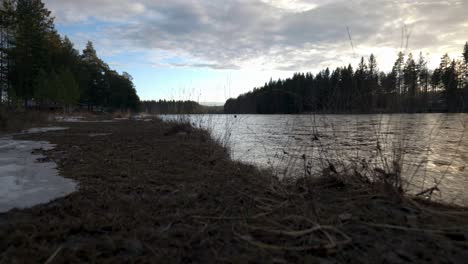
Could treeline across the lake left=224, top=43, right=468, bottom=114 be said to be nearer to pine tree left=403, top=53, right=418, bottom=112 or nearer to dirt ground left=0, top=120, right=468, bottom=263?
pine tree left=403, top=53, right=418, bottom=112

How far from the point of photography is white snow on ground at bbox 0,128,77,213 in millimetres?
2275

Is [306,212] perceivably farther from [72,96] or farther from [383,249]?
[72,96]

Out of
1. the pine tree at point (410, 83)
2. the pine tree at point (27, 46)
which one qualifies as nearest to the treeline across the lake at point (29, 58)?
the pine tree at point (27, 46)

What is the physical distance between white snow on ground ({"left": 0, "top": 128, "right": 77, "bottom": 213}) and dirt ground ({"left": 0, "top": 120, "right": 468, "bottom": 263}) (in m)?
0.16

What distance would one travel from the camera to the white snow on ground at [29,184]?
2275 mm

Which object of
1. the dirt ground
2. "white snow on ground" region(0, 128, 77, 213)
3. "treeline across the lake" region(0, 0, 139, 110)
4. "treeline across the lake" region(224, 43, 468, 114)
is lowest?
the dirt ground

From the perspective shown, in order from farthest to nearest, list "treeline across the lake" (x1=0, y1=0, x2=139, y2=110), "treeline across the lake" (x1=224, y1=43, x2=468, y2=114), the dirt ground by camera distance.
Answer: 1. "treeline across the lake" (x1=0, y1=0, x2=139, y2=110)
2. "treeline across the lake" (x1=224, y1=43, x2=468, y2=114)
3. the dirt ground

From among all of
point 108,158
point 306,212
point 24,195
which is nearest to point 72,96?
point 108,158

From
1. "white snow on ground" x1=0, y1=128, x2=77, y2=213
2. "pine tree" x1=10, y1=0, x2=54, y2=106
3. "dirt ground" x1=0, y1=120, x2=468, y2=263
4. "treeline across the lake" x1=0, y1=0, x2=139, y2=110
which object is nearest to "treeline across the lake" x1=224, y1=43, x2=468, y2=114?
"dirt ground" x1=0, y1=120, x2=468, y2=263

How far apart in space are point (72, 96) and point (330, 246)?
97.6ft

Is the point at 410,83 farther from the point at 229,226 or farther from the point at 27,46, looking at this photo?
the point at 27,46

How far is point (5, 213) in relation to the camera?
6.54 feet

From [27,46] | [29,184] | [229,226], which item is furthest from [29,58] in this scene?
[229,226]

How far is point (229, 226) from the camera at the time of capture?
1842 mm
